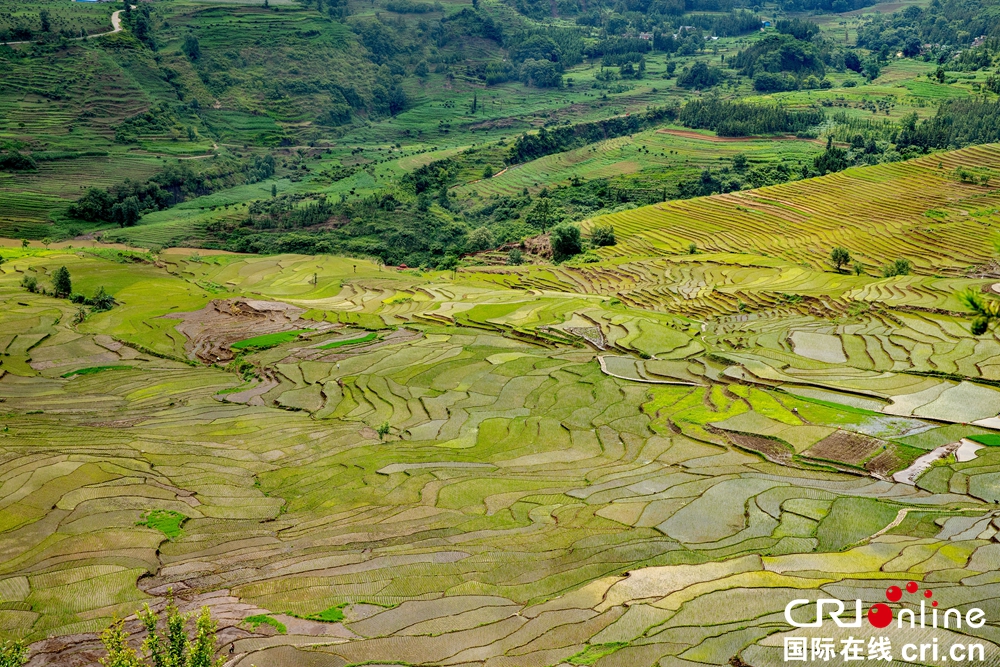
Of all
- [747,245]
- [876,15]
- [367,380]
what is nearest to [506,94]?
[747,245]

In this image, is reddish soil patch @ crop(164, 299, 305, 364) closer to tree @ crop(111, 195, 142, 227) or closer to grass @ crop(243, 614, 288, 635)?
grass @ crop(243, 614, 288, 635)

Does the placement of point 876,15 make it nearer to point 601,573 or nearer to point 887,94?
point 887,94

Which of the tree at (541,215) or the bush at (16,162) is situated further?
the tree at (541,215)

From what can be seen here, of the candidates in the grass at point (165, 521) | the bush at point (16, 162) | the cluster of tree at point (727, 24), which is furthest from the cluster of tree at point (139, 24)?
the cluster of tree at point (727, 24)

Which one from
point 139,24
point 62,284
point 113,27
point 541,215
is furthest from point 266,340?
point 113,27

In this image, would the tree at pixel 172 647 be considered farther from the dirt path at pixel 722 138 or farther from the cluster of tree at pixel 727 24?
the cluster of tree at pixel 727 24

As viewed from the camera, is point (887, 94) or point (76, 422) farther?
point (887, 94)
